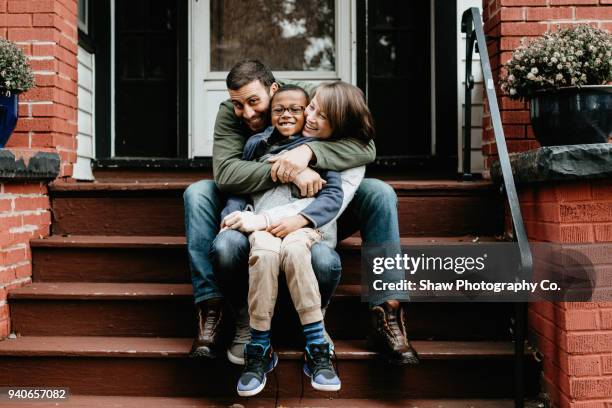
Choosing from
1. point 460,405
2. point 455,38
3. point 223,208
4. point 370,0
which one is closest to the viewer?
point 460,405

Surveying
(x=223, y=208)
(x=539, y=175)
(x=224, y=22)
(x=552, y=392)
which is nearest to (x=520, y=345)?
(x=552, y=392)

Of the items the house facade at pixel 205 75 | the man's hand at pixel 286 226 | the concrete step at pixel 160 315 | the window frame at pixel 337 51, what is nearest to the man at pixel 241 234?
the man's hand at pixel 286 226

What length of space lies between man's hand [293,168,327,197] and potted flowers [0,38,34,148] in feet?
4.42

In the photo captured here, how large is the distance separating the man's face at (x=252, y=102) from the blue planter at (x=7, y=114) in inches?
40.1

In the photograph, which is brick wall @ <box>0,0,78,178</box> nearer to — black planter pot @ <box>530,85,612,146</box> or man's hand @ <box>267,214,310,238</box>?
man's hand @ <box>267,214,310,238</box>

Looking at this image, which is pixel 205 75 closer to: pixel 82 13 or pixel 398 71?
pixel 82 13

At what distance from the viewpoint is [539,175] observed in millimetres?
2207

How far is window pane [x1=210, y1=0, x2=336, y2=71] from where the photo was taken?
4148 millimetres

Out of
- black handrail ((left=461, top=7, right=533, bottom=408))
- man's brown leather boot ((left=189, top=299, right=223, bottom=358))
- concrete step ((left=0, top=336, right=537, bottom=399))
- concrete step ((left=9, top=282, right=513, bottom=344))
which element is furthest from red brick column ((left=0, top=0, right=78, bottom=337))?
black handrail ((left=461, top=7, right=533, bottom=408))

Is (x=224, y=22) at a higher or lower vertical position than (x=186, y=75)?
higher

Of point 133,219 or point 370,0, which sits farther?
point 370,0

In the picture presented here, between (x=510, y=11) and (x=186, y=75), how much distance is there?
2.20 meters

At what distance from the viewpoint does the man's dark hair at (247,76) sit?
2.39 metres

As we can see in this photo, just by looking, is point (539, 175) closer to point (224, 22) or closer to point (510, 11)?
point (510, 11)
